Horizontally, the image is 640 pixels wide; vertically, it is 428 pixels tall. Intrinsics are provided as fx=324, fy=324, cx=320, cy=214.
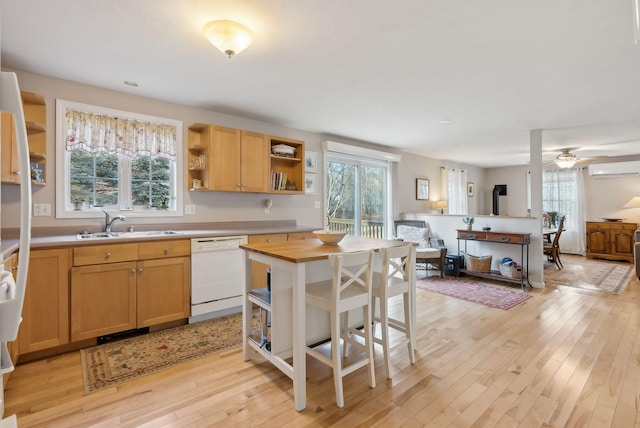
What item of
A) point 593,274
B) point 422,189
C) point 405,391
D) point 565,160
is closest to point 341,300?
point 405,391

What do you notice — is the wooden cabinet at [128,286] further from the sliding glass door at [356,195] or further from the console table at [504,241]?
the console table at [504,241]

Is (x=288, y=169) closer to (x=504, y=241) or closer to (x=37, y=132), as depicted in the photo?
(x=37, y=132)

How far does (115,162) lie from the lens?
3.35m

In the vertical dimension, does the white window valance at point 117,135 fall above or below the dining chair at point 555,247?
above

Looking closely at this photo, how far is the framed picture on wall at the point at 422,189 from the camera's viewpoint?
6.80m

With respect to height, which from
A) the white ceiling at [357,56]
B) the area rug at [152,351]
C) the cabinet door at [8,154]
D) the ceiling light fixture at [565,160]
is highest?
the white ceiling at [357,56]

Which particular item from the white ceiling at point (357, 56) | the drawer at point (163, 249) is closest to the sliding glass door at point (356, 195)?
the white ceiling at point (357, 56)

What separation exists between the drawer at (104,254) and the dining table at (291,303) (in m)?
1.14

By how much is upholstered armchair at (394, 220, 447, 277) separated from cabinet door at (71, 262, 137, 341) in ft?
12.7

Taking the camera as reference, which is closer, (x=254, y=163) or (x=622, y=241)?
(x=254, y=163)

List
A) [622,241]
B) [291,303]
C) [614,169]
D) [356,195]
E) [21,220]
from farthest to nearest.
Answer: [614,169] → [622,241] → [356,195] → [291,303] → [21,220]

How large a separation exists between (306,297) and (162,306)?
1.63 metres

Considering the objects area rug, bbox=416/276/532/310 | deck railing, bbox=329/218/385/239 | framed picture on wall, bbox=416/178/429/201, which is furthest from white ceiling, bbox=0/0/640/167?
framed picture on wall, bbox=416/178/429/201

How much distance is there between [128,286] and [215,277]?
774 mm
